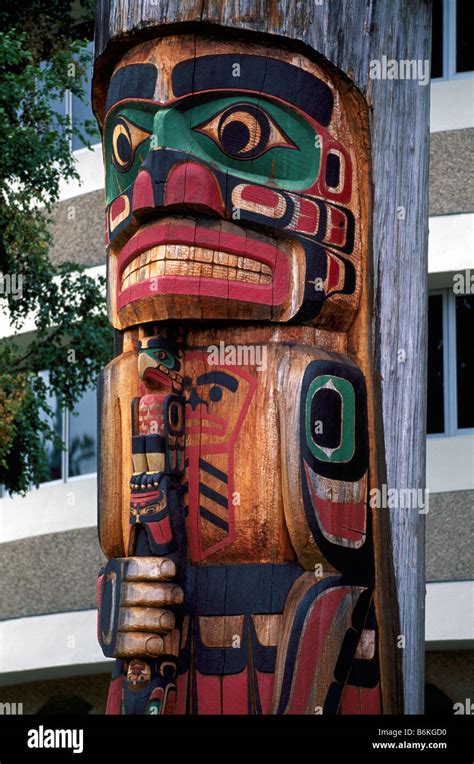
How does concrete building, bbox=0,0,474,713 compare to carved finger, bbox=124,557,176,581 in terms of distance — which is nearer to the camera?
carved finger, bbox=124,557,176,581

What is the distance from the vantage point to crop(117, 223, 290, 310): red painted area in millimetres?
5207

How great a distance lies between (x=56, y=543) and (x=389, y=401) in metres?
9.07

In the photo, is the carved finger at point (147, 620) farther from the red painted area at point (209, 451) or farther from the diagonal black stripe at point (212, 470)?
the diagonal black stripe at point (212, 470)

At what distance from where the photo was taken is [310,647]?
4.92m

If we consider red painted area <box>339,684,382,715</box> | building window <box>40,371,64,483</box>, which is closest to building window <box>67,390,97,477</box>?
building window <box>40,371,64,483</box>

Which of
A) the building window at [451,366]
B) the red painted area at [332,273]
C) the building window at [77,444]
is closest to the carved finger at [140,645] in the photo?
the red painted area at [332,273]

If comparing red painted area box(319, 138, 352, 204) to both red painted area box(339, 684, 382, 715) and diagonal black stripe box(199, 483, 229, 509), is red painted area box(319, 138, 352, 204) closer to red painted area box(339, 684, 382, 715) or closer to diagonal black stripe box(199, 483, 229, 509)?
diagonal black stripe box(199, 483, 229, 509)

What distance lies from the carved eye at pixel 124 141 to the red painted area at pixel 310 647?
85.6 inches

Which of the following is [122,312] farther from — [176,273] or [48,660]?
[48,660]

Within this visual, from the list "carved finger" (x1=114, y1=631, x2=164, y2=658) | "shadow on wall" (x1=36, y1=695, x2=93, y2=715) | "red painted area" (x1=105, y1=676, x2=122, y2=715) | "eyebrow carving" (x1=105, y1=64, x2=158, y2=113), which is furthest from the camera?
"shadow on wall" (x1=36, y1=695, x2=93, y2=715)

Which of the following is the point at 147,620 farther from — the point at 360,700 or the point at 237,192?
the point at 237,192

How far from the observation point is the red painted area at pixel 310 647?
16.0ft

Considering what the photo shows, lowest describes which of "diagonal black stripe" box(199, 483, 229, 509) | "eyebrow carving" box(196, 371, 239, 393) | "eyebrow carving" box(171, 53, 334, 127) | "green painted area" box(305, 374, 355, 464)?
"diagonal black stripe" box(199, 483, 229, 509)

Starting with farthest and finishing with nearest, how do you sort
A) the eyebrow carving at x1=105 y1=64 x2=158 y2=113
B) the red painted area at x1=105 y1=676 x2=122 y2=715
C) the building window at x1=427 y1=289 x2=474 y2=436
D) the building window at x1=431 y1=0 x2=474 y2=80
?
the building window at x1=431 y1=0 x2=474 y2=80 → the building window at x1=427 y1=289 x2=474 y2=436 → the eyebrow carving at x1=105 y1=64 x2=158 y2=113 → the red painted area at x1=105 y1=676 x2=122 y2=715
